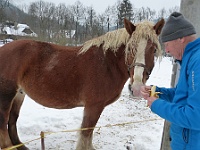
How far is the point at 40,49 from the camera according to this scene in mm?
2801

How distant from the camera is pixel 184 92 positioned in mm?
1280

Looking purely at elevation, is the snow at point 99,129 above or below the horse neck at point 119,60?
below

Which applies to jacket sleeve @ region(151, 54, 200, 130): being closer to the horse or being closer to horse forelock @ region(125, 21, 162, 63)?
horse forelock @ region(125, 21, 162, 63)

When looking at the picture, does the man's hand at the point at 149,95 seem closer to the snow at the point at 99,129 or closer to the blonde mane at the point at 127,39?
the blonde mane at the point at 127,39

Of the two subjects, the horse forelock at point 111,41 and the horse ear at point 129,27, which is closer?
the horse ear at point 129,27

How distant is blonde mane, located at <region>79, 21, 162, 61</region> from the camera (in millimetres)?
2164

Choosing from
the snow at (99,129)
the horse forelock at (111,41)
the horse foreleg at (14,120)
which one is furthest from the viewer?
the snow at (99,129)

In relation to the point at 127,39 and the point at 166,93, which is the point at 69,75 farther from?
the point at 166,93

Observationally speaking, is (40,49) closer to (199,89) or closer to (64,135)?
(64,135)

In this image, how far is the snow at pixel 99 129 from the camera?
10.9ft

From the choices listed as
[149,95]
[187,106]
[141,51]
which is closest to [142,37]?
[141,51]

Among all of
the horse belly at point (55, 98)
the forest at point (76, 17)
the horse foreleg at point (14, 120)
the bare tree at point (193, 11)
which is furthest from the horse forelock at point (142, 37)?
the forest at point (76, 17)

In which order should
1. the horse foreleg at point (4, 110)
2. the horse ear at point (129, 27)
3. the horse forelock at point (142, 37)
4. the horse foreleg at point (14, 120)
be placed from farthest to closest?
the horse foreleg at point (14, 120)
the horse foreleg at point (4, 110)
the horse ear at point (129, 27)
the horse forelock at point (142, 37)

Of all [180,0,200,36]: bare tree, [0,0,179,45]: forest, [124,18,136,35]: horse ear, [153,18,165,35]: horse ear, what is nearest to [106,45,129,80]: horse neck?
[124,18,136,35]: horse ear
